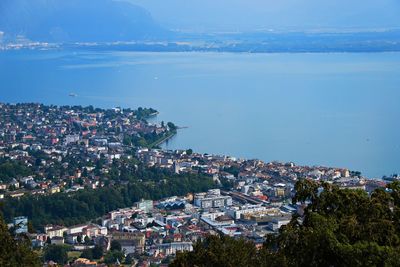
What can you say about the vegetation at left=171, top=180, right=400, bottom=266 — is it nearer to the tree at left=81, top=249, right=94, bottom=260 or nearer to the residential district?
the residential district

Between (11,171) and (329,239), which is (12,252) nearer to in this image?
(329,239)

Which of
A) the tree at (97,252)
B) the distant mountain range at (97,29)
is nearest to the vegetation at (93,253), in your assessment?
the tree at (97,252)

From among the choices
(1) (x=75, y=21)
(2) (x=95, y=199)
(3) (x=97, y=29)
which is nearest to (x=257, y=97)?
(2) (x=95, y=199)

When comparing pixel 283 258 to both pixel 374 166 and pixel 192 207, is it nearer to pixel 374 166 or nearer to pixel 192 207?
pixel 192 207

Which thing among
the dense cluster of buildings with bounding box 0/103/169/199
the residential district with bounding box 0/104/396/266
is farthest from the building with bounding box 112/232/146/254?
the dense cluster of buildings with bounding box 0/103/169/199

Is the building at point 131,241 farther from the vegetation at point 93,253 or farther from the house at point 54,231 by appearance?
the house at point 54,231

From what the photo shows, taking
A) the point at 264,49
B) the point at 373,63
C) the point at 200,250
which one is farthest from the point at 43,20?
the point at 200,250
